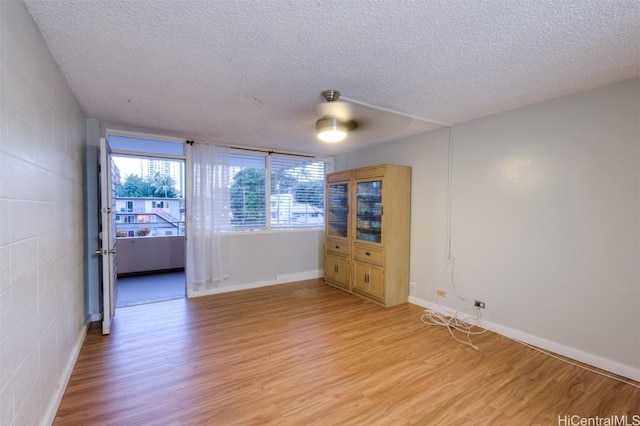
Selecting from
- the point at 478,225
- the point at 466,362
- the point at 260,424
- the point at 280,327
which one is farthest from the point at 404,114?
the point at 260,424

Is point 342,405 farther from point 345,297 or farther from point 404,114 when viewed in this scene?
point 404,114

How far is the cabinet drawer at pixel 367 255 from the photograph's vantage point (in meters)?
3.94

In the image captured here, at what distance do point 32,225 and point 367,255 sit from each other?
3.43m

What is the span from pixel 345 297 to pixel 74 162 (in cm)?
348

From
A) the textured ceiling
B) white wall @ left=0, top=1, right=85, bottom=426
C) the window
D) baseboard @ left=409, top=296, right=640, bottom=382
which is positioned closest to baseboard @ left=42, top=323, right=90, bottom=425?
white wall @ left=0, top=1, right=85, bottom=426

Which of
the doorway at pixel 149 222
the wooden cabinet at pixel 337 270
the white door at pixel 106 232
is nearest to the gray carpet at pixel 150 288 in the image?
the doorway at pixel 149 222

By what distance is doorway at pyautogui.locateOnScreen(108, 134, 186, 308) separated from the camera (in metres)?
4.42

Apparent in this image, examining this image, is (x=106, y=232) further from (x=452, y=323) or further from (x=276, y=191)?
(x=452, y=323)

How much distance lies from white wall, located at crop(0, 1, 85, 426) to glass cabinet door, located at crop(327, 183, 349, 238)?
3365mm

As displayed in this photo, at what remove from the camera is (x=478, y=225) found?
3.28 m

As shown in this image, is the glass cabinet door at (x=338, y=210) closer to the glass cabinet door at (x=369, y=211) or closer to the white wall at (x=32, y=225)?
the glass cabinet door at (x=369, y=211)

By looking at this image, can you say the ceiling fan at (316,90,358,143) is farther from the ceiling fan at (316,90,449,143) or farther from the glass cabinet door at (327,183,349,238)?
the glass cabinet door at (327,183,349,238)

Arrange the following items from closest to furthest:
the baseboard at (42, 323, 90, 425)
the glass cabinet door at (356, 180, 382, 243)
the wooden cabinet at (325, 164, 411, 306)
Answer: the baseboard at (42, 323, 90, 425) → the wooden cabinet at (325, 164, 411, 306) → the glass cabinet door at (356, 180, 382, 243)

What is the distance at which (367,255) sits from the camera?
4.14m
